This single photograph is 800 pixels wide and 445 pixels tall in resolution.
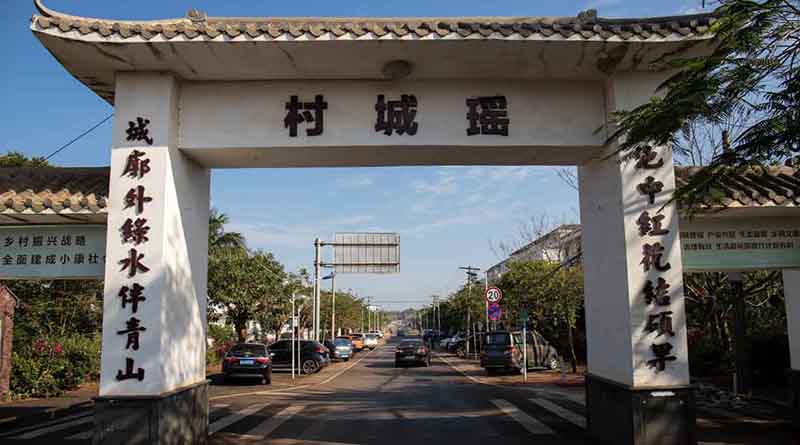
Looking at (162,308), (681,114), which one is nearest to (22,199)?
Answer: (162,308)

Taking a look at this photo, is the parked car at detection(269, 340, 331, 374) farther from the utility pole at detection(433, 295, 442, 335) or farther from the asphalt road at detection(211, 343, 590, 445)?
the utility pole at detection(433, 295, 442, 335)

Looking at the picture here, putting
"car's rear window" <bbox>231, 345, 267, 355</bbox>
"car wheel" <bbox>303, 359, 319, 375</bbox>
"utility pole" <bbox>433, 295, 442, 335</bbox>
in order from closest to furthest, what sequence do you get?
"car's rear window" <bbox>231, 345, 267, 355</bbox>
"car wheel" <bbox>303, 359, 319, 375</bbox>
"utility pole" <bbox>433, 295, 442, 335</bbox>

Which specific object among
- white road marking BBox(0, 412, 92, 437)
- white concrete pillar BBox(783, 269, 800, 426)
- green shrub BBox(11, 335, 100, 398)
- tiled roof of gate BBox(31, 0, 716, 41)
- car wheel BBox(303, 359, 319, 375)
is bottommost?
car wheel BBox(303, 359, 319, 375)

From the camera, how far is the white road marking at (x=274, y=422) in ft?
29.7

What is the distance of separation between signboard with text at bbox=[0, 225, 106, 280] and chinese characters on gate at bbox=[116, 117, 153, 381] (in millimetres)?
1084

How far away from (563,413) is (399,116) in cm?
642

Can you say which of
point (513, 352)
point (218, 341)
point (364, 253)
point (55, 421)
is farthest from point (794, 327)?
point (218, 341)

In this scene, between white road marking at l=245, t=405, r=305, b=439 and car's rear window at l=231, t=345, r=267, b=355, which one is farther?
car's rear window at l=231, t=345, r=267, b=355

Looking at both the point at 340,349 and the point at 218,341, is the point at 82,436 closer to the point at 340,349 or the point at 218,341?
the point at 218,341

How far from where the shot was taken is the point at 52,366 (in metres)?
14.9

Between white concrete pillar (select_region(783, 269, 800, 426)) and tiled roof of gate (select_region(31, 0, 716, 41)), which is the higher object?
tiled roof of gate (select_region(31, 0, 716, 41))

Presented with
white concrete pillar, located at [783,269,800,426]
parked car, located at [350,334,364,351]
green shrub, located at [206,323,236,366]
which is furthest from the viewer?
parked car, located at [350,334,364,351]

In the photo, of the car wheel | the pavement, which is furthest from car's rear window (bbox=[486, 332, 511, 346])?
the car wheel

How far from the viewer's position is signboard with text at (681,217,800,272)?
789 centimetres
